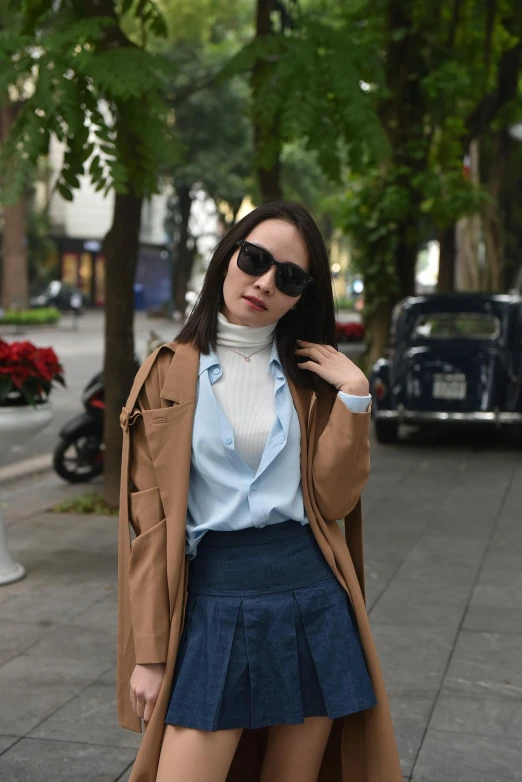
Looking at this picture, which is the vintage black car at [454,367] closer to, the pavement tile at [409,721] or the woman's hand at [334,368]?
the pavement tile at [409,721]

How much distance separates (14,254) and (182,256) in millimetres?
10160

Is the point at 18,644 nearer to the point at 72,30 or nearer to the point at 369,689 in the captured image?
the point at 369,689

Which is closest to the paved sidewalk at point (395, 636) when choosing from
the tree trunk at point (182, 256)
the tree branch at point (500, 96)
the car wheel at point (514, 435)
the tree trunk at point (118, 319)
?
the tree trunk at point (118, 319)

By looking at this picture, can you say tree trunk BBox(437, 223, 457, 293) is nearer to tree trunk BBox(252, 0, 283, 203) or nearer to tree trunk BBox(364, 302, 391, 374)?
tree trunk BBox(364, 302, 391, 374)

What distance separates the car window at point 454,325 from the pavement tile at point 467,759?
323 inches

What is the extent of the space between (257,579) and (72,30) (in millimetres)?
5020

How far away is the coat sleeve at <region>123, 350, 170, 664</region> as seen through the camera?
2.38 meters

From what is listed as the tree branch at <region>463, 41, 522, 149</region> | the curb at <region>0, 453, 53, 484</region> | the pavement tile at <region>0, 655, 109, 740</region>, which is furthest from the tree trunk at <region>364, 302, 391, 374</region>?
the pavement tile at <region>0, 655, 109, 740</region>

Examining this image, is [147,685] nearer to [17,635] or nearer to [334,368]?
[334,368]

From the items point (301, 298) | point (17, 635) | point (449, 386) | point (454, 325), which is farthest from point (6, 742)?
point (454, 325)

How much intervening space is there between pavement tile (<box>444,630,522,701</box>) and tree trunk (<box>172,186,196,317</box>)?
41.2 metres

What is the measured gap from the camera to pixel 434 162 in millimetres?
16984

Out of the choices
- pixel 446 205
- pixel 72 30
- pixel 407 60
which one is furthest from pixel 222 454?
pixel 407 60

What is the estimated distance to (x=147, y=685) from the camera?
2387 mm
